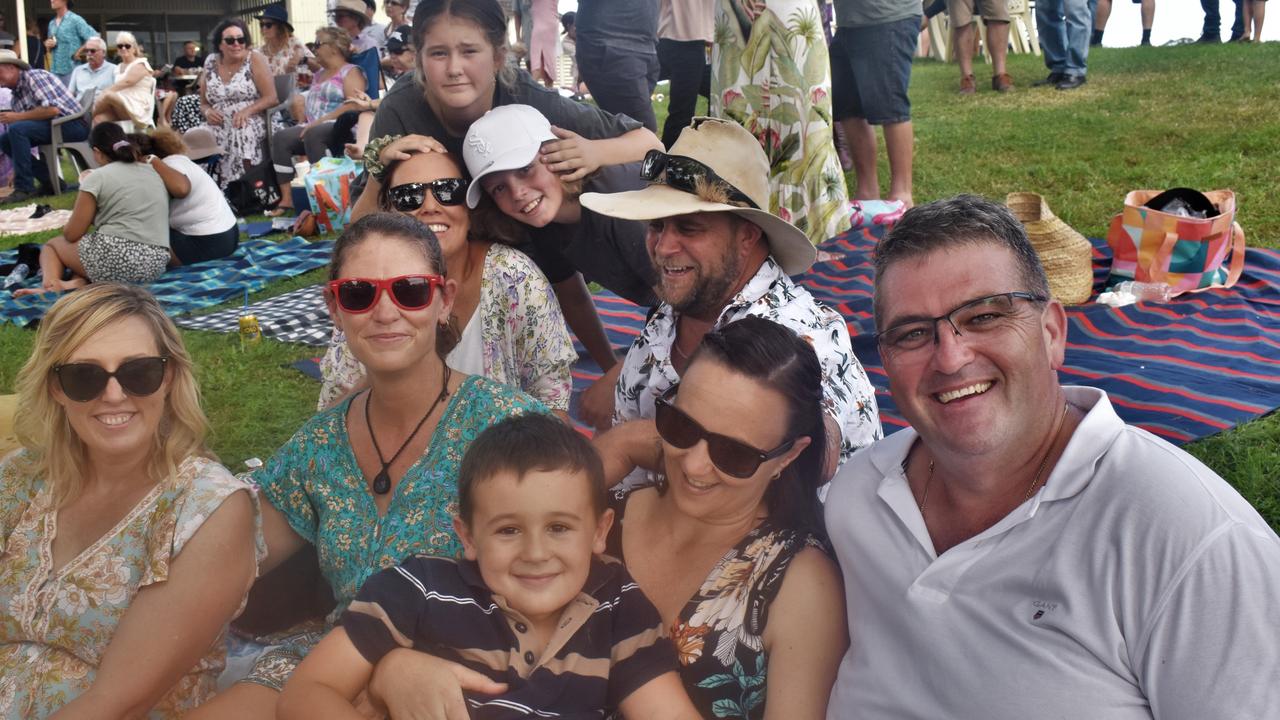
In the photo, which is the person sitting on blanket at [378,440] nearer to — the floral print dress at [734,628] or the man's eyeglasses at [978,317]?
the floral print dress at [734,628]

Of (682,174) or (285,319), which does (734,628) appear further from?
(285,319)

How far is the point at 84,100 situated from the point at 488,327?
44.8ft

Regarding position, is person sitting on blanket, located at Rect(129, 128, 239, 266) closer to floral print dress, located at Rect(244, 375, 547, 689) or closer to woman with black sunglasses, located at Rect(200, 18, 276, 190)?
woman with black sunglasses, located at Rect(200, 18, 276, 190)

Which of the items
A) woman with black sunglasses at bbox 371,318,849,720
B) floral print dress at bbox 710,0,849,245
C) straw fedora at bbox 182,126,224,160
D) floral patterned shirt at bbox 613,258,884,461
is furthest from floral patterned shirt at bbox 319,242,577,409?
straw fedora at bbox 182,126,224,160

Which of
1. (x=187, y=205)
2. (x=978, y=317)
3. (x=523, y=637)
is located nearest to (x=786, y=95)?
(x=978, y=317)

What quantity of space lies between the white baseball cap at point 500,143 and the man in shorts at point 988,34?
9307 millimetres

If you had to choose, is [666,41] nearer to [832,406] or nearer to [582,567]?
[832,406]

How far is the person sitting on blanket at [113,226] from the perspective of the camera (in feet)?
26.7

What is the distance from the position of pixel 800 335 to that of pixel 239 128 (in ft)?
34.8

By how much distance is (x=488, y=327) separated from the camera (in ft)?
12.3

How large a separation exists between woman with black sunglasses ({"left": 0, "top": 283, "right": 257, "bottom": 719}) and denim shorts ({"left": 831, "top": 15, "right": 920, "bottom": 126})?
5.29 metres

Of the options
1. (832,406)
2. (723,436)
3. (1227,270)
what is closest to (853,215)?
(1227,270)

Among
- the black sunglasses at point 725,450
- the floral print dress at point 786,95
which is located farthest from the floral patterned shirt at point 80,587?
the floral print dress at point 786,95

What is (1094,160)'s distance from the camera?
28.1 ft
